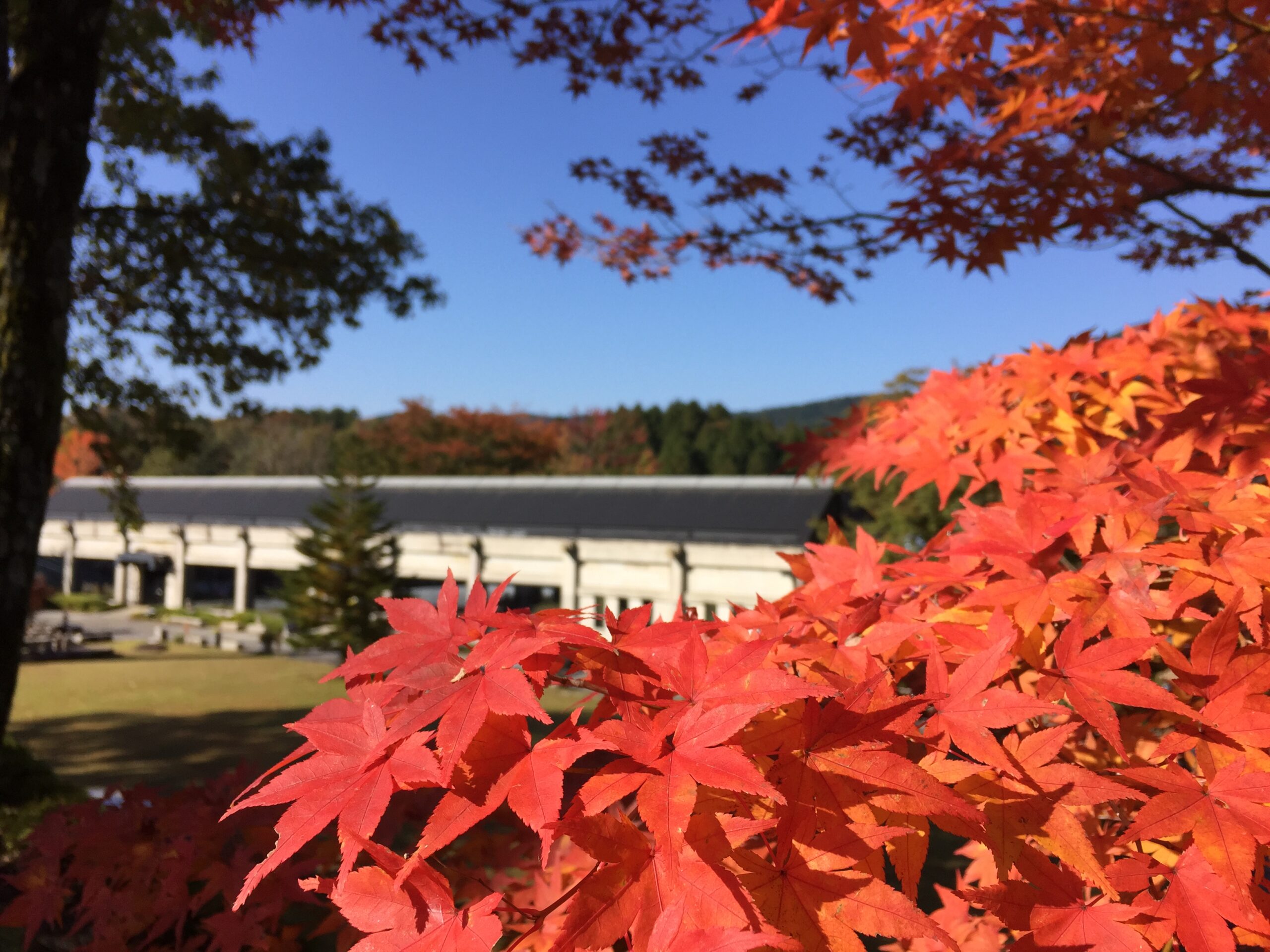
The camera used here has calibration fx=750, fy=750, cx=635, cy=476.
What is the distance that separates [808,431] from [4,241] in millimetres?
3800

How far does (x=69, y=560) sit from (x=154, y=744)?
20600 millimetres

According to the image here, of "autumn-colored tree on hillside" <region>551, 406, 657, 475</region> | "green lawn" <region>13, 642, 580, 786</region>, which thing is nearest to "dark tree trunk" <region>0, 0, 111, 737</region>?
"green lawn" <region>13, 642, 580, 786</region>

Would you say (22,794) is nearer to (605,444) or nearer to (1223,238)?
(1223,238)

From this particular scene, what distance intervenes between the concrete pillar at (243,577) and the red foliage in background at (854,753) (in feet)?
77.5

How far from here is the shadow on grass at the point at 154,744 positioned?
343 inches

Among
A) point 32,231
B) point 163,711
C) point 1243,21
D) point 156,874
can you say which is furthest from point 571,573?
point 1243,21

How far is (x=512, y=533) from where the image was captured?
1866 cm

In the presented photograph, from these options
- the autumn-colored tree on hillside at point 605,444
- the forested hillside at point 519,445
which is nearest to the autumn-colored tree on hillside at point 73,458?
the forested hillside at point 519,445

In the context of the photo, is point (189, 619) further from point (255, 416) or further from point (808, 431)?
point (808, 431)

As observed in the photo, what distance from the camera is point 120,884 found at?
1753mm

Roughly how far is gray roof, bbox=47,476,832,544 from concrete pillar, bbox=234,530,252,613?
629mm

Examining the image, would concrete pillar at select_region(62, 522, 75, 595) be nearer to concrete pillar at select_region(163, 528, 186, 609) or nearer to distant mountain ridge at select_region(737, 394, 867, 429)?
concrete pillar at select_region(163, 528, 186, 609)

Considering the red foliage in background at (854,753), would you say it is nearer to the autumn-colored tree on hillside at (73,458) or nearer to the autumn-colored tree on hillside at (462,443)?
the autumn-colored tree on hillside at (73,458)

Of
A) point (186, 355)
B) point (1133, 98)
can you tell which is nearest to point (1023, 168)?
point (1133, 98)
